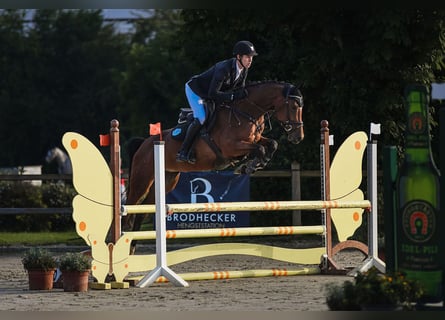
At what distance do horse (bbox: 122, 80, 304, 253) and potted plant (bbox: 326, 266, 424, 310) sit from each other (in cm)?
394

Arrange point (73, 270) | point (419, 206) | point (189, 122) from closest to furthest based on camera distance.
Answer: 1. point (419, 206)
2. point (73, 270)
3. point (189, 122)

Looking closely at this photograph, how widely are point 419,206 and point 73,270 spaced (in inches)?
136

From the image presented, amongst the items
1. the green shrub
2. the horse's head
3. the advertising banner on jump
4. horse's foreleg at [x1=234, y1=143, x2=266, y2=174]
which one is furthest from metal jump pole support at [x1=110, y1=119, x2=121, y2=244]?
Answer: the advertising banner on jump

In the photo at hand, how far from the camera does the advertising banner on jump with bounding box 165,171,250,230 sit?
13.9 meters

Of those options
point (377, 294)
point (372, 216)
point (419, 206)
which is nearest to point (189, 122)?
point (372, 216)

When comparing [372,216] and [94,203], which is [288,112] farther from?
[94,203]

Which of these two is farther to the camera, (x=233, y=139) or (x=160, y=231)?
(x=233, y=139)

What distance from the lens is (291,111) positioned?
31.8ft

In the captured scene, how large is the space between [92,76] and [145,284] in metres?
34.5

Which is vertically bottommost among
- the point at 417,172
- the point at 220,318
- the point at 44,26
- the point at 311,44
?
the point at 220,318

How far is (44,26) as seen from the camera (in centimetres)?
4278

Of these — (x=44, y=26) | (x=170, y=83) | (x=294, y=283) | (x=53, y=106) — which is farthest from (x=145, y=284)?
(x=44, y=26)

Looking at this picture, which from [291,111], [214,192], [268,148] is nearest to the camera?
[291,111]

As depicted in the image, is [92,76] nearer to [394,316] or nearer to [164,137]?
[164,137]
